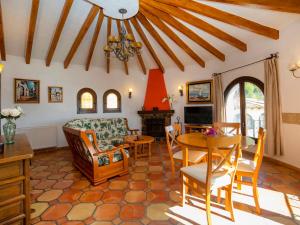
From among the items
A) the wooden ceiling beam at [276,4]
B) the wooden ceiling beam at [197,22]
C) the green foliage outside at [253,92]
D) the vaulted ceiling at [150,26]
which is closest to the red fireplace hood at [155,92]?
the vaulted ceiling at [150,26]

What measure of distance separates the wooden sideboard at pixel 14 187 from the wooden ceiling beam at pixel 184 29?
137 inches

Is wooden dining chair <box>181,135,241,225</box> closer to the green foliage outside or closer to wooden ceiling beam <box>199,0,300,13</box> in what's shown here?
wooden ceiling beam <box>199,0,300,13</box>

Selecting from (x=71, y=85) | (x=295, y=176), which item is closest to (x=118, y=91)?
(x=71, y=85)

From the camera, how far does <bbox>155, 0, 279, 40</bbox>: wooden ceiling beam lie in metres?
3.11

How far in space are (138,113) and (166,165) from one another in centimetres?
323

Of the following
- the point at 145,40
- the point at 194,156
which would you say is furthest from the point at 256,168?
the point at 145,40

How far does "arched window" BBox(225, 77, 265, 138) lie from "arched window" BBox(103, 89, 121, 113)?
A: 3951 mm

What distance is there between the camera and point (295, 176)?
9.99 feet

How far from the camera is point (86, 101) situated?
596 centimetres

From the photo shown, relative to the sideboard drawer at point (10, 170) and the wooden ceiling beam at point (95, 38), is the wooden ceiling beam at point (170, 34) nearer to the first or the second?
the wooden ceiling beam at point (95, 38)

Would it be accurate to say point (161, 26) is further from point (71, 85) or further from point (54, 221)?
point (54, 221)

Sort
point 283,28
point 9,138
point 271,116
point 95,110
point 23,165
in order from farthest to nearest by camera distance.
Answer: point 95,110 → point 271,116 → point 283,28 → point 9,138 → point 23,165

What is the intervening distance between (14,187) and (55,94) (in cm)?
428

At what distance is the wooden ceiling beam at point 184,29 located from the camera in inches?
143
